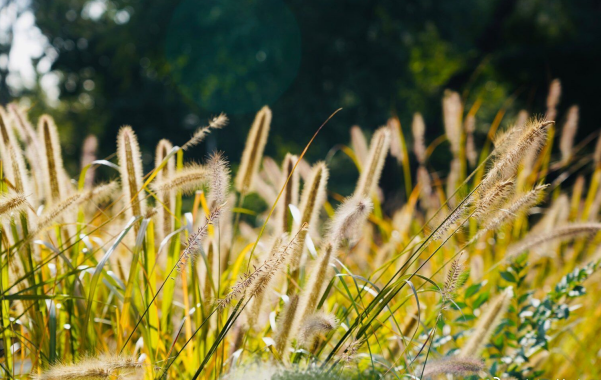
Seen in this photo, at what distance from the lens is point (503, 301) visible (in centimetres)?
122

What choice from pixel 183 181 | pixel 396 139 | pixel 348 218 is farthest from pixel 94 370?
pixel 396 139

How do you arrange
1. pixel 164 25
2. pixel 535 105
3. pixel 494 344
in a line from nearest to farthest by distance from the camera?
pixel 494 344
pixel 535 105
pixel 164 25

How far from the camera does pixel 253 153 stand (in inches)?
56.0

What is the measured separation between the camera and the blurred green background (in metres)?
11.8

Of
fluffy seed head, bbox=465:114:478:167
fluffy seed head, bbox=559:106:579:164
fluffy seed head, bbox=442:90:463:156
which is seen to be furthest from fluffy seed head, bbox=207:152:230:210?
fluffy seed head, bbox=559:106:579:164

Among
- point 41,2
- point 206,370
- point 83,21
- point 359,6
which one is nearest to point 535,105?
point 359,6

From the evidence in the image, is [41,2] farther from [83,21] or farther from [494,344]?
[494,344]

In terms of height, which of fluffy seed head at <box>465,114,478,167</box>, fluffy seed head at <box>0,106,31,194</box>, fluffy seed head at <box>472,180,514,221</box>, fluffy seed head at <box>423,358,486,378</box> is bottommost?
fluffy seed head at <box>423,358,486,378</box>

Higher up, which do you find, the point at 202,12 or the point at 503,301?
the point at 202,12

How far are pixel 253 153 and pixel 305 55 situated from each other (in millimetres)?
12273

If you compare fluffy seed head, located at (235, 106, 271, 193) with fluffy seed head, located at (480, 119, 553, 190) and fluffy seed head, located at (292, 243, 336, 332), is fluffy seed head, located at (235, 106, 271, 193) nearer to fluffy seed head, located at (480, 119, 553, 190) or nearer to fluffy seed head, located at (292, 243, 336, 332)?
fluffy seed head, located at (292, 243, 336, 332)

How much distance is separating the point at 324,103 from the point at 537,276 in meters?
11.4

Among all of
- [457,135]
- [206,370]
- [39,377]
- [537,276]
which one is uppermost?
[457,135]

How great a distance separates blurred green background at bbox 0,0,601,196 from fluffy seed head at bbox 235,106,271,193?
34.1ft
